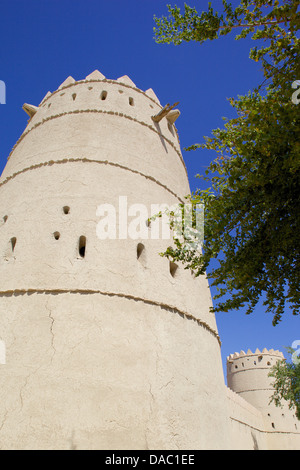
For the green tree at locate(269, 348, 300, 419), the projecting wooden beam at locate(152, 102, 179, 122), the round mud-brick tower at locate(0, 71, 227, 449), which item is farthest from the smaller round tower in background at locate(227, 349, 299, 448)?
the projecting wooden beam at locate(152, 102, 179, 122)

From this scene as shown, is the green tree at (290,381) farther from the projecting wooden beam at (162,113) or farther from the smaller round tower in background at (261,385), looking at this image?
the projecting wooden beam at (162,113)

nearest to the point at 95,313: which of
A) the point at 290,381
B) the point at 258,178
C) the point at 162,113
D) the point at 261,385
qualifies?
the point at 258,178

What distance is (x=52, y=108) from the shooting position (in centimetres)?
1065

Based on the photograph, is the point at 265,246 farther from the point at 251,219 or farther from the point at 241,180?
the point at 241,180

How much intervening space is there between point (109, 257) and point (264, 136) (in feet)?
13.4

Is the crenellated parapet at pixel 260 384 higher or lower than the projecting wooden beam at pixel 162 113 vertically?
lower

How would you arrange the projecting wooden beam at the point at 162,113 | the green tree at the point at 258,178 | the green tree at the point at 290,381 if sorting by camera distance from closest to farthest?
the green tree at the point at 258,178 → the projecting wooden beam at the point at 162,113 → the green tree at the point at 290,381

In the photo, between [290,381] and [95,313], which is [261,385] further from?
[95,313]

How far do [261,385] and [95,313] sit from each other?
1955cm

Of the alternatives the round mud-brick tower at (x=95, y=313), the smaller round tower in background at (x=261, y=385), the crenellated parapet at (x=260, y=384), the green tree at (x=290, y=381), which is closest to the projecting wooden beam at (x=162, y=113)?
the round mud-brick tower at (x=95, y=313)

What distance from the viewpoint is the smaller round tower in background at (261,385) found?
69.6ft

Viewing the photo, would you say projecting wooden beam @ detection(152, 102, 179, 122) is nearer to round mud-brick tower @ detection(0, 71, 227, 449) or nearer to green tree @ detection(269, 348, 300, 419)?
round mud-brick tower @ detection(0, 71, 227, 449)

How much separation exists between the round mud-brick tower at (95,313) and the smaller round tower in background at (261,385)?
1594 centimetres

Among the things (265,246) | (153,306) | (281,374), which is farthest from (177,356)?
(281,374)
